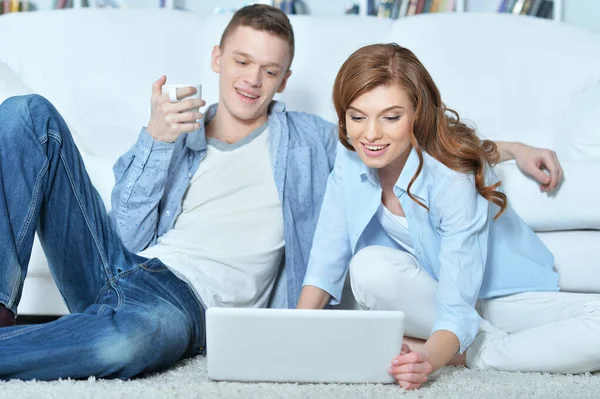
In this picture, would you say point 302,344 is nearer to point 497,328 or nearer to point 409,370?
point 409,370

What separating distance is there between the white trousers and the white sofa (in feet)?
2.17

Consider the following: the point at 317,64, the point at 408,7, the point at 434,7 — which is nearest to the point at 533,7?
the point at 434,7

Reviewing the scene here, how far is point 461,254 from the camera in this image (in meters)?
1.37

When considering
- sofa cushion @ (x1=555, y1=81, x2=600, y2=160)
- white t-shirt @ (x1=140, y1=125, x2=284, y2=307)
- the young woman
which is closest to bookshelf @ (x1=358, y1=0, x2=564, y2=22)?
sofa cushion @ (x1=555, y1=81, x2=600, y2=160)

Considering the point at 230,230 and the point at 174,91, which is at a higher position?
the point at 174,91

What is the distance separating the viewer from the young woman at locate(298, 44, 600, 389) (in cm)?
138

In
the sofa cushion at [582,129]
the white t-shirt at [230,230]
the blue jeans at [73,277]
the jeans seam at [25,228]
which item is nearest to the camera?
the blue jeans at [73,277]

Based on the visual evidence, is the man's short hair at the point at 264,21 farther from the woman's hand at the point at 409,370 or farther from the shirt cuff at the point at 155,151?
the woman's hand at the point at 409,370

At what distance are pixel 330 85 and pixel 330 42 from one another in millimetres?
150

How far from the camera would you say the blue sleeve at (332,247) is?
1.56 m

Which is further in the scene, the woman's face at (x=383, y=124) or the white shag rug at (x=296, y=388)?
the woman's face at (x=383, y=124)

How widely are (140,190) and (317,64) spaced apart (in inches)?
35.6

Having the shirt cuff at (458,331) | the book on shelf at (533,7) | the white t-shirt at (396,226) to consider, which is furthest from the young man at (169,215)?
the book on shelf at (533,7)

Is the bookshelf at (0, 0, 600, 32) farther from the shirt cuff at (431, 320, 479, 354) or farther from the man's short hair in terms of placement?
the shirt cuff at (431, 320, 479, 354)
